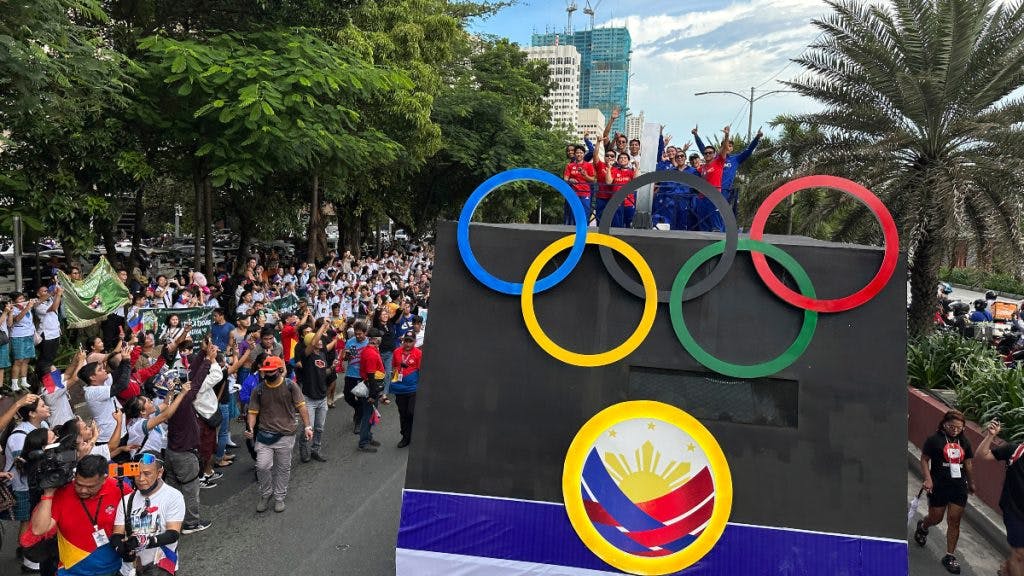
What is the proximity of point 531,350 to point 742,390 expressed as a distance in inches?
54.7

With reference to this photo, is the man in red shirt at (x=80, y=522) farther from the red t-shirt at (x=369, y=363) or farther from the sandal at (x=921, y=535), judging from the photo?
the sandal at (x=921, y=535)

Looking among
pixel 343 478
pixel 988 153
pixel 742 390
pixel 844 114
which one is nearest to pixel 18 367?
pixel 343 478

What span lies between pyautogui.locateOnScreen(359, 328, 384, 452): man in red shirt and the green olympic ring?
19.5 ft

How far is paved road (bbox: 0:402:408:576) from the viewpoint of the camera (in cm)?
654

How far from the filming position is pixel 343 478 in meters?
8.77

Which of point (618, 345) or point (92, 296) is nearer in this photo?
point (618, 345)

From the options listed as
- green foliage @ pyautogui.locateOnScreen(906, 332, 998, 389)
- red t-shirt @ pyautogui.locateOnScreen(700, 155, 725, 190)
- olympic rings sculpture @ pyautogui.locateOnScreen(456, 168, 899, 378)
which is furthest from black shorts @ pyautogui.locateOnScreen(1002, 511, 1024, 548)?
green foliage @ pyautogui.locateOnScreen(906, 332, 998, 389)

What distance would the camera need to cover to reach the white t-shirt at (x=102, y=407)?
7203 mm

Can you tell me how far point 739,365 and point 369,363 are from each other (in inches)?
249

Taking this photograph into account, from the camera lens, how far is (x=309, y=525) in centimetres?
739

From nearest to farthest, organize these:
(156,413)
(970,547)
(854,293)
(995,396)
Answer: (854,293), (156,413), (970,547), (995,396)

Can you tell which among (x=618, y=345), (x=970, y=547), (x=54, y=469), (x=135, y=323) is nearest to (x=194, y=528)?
(x=54, y=469)

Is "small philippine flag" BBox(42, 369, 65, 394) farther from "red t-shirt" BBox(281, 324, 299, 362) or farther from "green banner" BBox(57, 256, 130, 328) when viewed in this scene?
"green banner" BBox(57, 256, 130, 328)

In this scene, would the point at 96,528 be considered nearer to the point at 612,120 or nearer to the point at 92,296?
the point at 612,120
